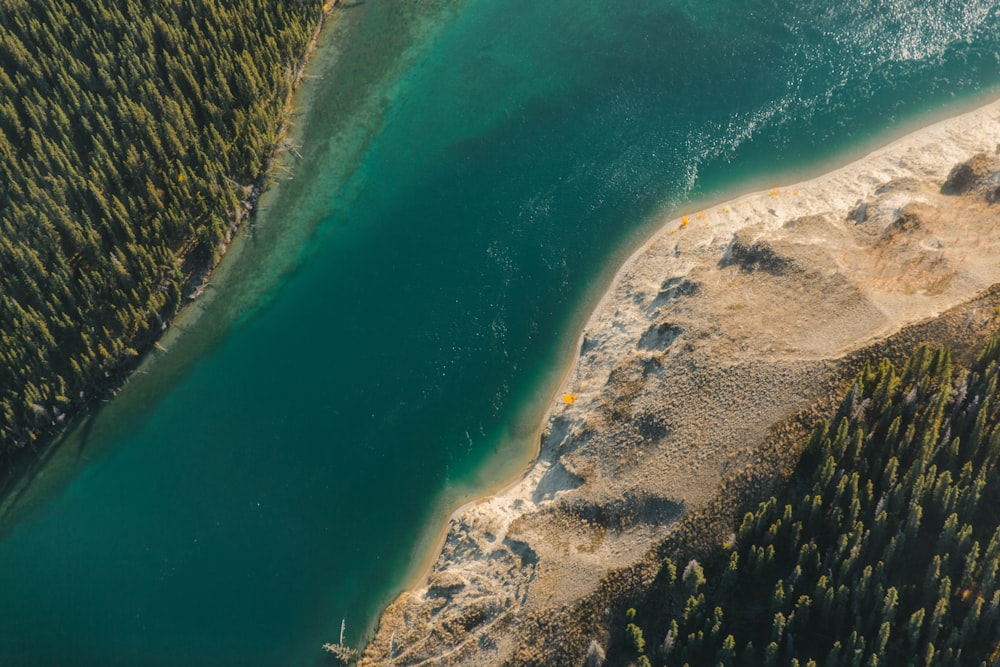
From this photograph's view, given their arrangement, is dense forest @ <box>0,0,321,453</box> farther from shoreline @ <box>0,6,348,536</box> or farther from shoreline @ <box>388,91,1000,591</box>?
shoreline @ <box>388,91,1000,591</box>

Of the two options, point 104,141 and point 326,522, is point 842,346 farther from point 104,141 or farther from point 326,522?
point 104,141

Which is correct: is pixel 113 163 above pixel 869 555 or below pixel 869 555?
above

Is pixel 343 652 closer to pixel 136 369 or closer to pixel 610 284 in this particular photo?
pixel 136 369

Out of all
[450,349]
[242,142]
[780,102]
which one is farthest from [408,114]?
[780,102]

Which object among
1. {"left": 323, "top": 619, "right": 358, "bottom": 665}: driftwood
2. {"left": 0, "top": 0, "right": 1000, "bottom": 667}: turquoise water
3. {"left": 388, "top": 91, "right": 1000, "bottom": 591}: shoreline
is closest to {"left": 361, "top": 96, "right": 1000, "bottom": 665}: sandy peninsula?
{"left": 388, "top": 91, "right": 1000, "bottom": 591}: shoreline

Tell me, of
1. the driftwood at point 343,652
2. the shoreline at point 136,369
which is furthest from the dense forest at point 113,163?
the driftwood at point 343,652

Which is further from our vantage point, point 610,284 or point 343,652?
point 610,284

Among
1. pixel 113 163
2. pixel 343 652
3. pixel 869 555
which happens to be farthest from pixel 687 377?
pixel 113 163
